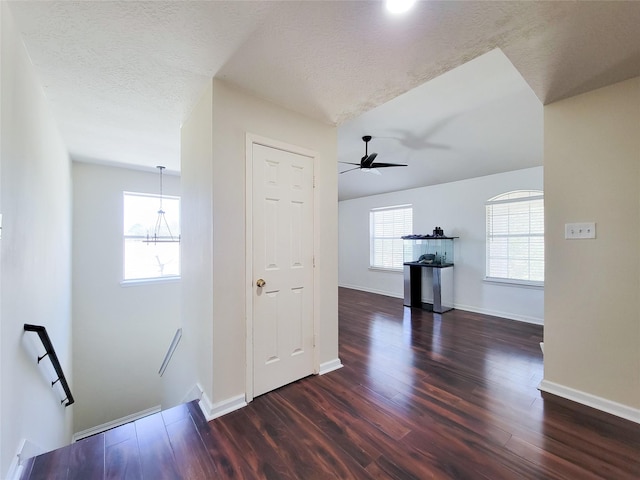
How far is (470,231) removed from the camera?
506 cm

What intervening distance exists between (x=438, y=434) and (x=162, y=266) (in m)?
4.92

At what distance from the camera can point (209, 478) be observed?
1.49 metres

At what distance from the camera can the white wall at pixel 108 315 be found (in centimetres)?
418

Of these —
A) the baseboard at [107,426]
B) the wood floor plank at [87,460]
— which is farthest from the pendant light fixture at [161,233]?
the wood floor plank at [87,460]

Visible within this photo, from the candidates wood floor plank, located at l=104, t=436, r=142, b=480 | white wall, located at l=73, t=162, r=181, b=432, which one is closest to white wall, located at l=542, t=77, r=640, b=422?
wood floor plank, located at l=104, t=436, r=142, b=480

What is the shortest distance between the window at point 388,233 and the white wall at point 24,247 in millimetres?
5807

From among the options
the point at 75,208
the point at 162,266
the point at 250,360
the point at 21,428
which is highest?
the point at 75,208

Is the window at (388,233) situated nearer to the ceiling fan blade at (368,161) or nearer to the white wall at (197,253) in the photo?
the ceiling fan blade at (368,161)

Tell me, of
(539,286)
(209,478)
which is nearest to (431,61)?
(209,478)

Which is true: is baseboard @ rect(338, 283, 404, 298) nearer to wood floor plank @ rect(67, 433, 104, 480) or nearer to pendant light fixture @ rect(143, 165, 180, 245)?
pendant light fixture @ rect(143, 165, 180, 245)

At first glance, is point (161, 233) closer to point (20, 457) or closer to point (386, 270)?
point (20, 457)

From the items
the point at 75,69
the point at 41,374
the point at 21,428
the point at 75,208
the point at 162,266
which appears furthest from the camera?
the point at 162,266

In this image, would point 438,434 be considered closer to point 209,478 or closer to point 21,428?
point 209,478

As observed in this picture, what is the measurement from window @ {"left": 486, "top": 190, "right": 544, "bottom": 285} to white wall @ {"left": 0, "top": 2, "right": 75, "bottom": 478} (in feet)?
18.8
